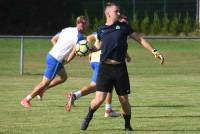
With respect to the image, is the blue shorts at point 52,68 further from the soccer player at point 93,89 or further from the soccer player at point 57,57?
the soccer player at point 93,89

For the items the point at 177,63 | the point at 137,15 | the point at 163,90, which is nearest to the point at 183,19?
the point at 137,15

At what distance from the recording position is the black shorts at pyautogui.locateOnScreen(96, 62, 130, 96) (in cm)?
1199

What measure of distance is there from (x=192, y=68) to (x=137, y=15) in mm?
18395

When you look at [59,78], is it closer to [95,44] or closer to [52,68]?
[52,68]

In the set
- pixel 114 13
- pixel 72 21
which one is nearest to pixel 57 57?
pixel 114 13

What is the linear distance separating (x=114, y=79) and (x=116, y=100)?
229 inches

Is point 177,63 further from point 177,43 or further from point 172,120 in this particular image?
point 172,120

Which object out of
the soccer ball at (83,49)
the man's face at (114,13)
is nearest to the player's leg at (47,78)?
the soccer ball at (83,49)

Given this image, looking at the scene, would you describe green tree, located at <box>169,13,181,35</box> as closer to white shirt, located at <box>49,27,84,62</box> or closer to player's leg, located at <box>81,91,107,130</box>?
white shirt, located at <box>49,27,84,62</box>

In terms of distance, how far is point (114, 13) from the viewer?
11891 mm

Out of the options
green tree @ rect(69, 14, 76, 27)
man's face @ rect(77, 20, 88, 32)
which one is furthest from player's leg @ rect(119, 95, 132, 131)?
green tree @ rect(69, 14, 76, 27)

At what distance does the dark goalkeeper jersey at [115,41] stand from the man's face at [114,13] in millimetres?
124

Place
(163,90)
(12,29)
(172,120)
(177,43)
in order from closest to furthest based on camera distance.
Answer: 1. (172,120)
2. (163,90)
3. (177,43)
4. (12,29)

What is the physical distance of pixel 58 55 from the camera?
52.6 feet
